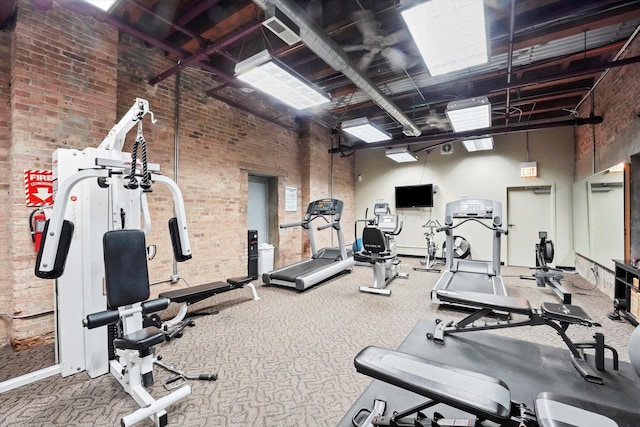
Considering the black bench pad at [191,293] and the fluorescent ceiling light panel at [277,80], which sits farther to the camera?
the black bench pad at [191,293]

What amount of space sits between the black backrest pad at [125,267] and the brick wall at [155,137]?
184 cm

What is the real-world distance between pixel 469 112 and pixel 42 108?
5815 millimetres

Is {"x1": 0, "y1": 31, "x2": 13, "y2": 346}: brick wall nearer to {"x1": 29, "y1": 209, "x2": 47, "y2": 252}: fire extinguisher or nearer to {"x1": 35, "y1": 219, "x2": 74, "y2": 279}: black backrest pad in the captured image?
{"x1": 29, "y1": 209, "x2": 47, "y2": 252}: fire extinguisher

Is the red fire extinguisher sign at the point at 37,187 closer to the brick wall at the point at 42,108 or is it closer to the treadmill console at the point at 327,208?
the brick wall at the point at 42,108

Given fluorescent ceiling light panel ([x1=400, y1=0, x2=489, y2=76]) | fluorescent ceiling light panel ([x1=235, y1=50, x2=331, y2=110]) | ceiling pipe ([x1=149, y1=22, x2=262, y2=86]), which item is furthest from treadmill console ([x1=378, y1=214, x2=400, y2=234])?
ceiling pipe ([x1=149, y1=22, x2=262, y2=86])

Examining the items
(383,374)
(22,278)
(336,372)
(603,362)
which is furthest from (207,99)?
(603,362)

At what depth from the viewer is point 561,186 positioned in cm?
695

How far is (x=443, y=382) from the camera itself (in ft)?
4.66

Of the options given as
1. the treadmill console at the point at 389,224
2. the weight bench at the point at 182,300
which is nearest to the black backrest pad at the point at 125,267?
the weight bench at the point at 182,300

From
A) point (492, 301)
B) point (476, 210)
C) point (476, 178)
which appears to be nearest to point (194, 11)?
point (492, 301)

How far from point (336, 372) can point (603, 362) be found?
2.23m

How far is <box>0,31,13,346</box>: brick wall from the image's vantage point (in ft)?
9.88

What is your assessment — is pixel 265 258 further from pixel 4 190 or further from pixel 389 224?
pixel 4 190

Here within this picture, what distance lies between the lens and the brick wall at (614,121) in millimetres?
3873
